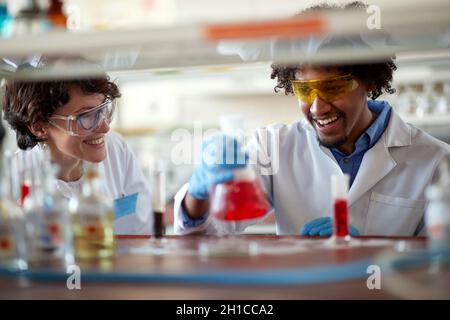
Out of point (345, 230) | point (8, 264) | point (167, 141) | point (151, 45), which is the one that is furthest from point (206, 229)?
point (167, 141)

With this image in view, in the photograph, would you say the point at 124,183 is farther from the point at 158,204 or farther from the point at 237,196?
the point at 237,196

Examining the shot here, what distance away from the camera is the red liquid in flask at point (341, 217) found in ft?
5.33

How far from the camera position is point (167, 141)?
17.3 feet

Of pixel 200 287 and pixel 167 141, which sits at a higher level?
pixel 167 141

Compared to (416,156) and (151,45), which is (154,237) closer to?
(151,45)

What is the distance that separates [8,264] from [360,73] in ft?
5.02

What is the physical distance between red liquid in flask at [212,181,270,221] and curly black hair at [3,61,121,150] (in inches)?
44.0

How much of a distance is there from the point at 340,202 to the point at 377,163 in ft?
2.51

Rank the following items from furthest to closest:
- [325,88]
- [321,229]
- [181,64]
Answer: [325,88] < [321,229] < [181,64]

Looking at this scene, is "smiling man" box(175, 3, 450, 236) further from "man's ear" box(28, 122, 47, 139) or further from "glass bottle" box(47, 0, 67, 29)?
"man's ear" box(28, 122, 47, 139)

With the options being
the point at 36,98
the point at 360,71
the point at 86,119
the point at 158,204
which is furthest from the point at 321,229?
the point at 36,98

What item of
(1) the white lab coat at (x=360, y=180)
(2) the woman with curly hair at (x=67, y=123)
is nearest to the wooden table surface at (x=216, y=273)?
(1) the white lab coat at (x=360, y=180)

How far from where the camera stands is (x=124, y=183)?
9.62 feet

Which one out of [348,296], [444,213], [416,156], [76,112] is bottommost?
[348,296]
